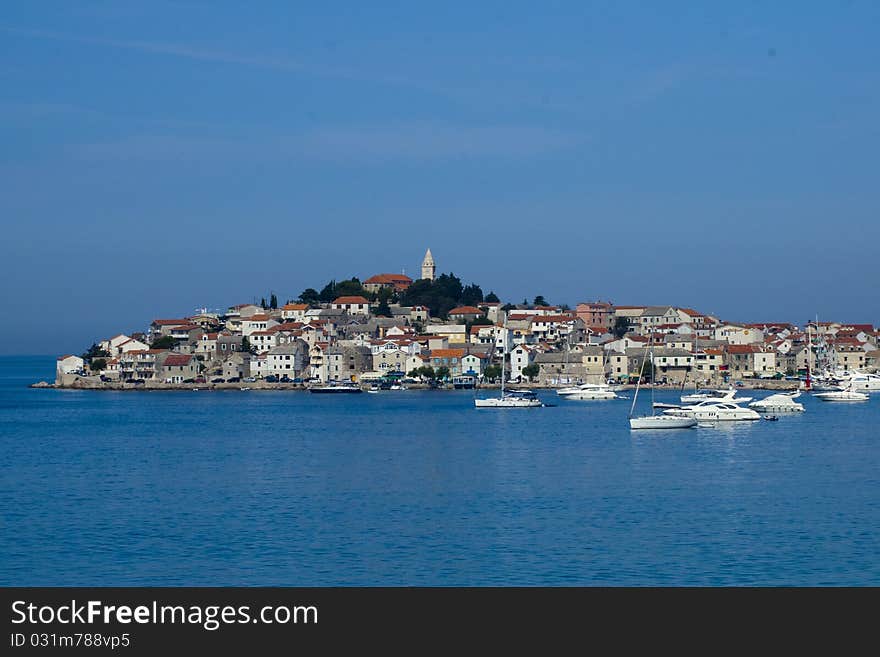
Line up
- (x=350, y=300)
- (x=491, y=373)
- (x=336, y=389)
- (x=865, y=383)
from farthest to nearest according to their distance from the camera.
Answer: (x=350, y=300), (x=491, y=373), (x=336, y=389), (x=865, y=383)

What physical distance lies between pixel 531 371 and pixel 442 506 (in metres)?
43.9

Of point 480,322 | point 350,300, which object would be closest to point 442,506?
point 480,322

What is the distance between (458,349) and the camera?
6150 cm

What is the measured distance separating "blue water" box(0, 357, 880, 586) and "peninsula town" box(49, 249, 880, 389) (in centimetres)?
2870

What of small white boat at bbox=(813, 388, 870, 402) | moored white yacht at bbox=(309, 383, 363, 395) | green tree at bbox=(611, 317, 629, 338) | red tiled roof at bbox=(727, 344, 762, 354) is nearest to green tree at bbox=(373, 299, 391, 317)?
green tree at bbox=(611, 317, 629, 338)

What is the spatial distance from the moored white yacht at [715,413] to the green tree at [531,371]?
88.0ft

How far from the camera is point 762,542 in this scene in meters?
12.7

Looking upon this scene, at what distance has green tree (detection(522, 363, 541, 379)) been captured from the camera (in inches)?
2328

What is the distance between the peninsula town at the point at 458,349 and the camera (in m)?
59.3

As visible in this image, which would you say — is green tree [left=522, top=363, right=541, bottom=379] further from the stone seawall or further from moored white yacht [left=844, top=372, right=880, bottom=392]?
moored white yacht [left=844, top=372, right=880, bottom=392]

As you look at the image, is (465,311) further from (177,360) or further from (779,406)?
(779,406)
